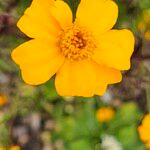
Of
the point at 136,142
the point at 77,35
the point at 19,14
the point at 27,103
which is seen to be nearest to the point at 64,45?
the point at 77,35

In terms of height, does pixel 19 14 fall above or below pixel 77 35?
below

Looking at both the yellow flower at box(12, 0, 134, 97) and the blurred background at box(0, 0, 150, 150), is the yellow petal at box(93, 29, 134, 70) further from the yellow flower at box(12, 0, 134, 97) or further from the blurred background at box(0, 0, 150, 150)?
the blurred background at box(0, 0, 150, 150)

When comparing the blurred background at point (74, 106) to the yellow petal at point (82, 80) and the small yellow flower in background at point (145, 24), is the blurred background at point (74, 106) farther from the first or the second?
the yellow petal at point (82, 80)

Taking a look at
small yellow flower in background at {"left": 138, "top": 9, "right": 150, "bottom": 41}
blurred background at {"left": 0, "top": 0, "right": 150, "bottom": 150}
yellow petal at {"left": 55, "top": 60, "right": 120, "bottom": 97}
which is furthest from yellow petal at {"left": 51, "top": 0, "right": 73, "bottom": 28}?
small yellow flower in background at {"left": 138, "top": 9, "right": 150, "bottom": 41}

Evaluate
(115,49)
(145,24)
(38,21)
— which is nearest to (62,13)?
(38,21)

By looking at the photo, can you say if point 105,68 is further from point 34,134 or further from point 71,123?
point 34,134

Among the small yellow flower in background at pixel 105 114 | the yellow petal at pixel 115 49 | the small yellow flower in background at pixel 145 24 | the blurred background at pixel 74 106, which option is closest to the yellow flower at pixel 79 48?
the yellow petal at pixel 115 49

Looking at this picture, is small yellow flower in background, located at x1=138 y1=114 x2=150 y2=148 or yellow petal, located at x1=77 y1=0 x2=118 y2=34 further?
small yellow flower in background, located at x1=138 y1=114 x2=150 y2=148
